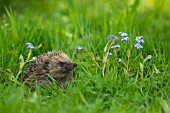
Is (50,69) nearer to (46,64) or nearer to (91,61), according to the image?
(46,64)

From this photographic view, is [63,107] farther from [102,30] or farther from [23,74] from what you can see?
[102,30]

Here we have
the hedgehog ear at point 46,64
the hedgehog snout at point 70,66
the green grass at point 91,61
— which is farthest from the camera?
the hedgehog ear at point 46,64

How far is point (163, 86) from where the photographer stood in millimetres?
5676

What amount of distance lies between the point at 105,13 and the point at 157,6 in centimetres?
173

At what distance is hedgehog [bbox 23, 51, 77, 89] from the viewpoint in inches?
243

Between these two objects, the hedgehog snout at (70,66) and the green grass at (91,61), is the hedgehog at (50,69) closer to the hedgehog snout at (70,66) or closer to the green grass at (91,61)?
the hedgehog snout at (70,66)

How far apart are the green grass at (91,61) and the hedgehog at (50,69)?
0.15m

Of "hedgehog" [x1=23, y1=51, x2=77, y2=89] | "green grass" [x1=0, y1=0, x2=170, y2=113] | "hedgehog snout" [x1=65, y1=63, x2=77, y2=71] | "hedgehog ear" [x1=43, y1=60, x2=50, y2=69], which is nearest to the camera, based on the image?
"green grass" [x1=0, y1=0, x2=170, y2=113]

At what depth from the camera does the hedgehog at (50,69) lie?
20.2 ft

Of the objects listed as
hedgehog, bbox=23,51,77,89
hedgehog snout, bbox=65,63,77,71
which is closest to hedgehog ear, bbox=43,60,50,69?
hedgehog, bbox=23,51,77,89

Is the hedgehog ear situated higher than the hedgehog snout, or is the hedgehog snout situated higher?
the hedgehog ear

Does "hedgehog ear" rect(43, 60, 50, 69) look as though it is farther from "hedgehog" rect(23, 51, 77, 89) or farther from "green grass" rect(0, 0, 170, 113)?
"green grass" rect(0, 0, 170, 113)

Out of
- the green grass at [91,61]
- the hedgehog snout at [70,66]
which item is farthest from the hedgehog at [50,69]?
the green grass at [91,61]

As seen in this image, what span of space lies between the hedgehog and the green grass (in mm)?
154
